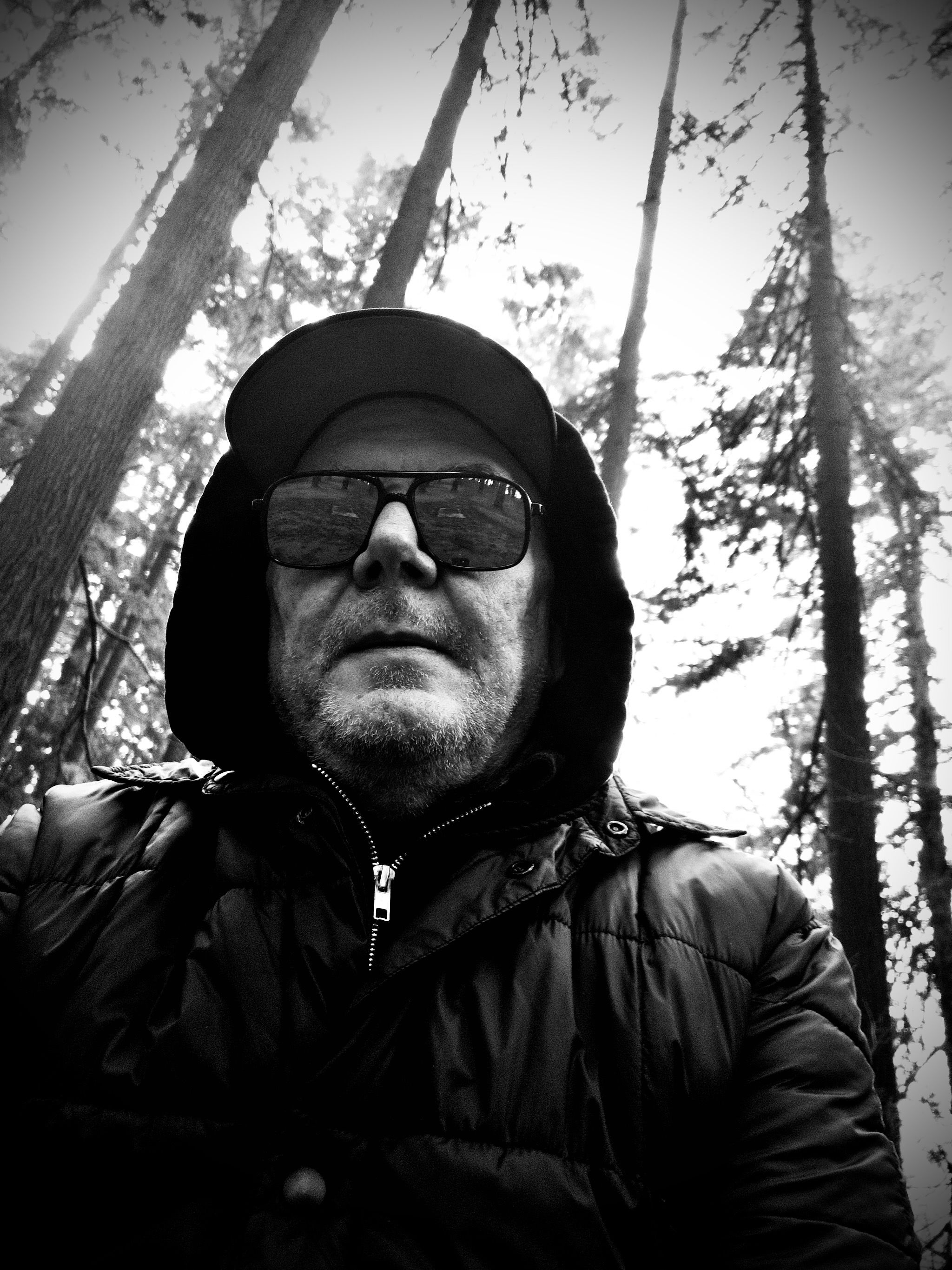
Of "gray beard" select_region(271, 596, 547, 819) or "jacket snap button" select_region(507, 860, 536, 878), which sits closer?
"jacket snap button" select_region(507, 860, 536, 878)

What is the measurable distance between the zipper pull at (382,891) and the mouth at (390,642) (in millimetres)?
642

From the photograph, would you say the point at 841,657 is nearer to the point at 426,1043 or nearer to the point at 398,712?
the point at 398,712

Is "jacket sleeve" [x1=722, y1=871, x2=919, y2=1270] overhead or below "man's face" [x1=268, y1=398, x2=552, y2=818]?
below

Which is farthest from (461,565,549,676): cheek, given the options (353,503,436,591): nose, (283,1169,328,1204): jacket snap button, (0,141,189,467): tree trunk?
(0,141,189,467): tree trunk

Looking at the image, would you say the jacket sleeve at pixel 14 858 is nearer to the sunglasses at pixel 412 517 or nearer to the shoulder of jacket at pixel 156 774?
the shoulder of jacket at pixel 156 774

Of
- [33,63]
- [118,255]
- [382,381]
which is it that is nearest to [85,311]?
[118,255]

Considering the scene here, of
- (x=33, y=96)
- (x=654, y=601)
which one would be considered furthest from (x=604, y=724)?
(x=33, y=96)

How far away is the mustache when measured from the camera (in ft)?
6.53

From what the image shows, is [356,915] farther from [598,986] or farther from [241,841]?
[598,986]

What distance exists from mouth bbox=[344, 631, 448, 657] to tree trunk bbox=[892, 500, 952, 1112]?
6890 millimetres

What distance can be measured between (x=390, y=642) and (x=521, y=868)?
2.52 feet

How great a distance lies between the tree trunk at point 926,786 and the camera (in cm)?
688

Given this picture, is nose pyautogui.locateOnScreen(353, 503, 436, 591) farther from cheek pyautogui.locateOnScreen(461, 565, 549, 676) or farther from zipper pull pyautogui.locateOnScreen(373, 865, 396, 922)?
zipper pull pyautogui.locateOnScreen(373, 865, 396, 922)

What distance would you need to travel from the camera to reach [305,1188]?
4.14ft
